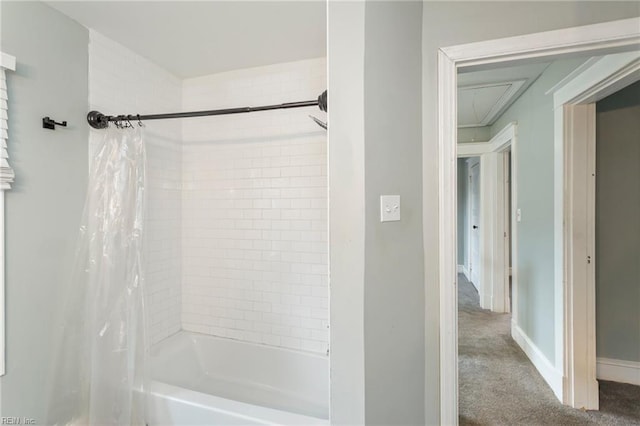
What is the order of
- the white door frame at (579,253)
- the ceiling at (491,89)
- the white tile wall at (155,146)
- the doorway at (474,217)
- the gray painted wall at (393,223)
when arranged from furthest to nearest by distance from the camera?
the doorway at (474,217) → the ceiling at (491,89) → the white door frame at (579,253) → the white tile wall at (155,146) → the gray painted wall at (393,223)

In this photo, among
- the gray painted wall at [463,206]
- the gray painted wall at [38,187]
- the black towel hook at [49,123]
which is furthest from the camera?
the gray painted wall at [463,206]

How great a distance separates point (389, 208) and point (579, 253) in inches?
65.6

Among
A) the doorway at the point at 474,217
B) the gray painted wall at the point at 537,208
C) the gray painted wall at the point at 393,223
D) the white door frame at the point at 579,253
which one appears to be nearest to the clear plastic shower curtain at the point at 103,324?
the gray painted wall at the point at 393,223

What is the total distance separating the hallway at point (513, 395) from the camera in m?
1.86

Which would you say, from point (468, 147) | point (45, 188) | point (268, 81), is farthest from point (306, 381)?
point (468, 147)

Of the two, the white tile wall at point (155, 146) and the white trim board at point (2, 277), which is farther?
the white tile wall at point (155, 146)

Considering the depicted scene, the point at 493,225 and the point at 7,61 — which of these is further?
the point at 493,225

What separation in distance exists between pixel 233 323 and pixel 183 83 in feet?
6.59

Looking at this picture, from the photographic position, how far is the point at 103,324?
158 centimetres

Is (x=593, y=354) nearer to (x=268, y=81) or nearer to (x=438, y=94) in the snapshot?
(x=438, y=94)

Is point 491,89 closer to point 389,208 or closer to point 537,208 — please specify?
point 537,208

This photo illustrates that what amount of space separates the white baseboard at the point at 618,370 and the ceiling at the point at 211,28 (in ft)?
10.4

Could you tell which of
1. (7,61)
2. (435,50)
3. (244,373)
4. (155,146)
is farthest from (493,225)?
(7,61)

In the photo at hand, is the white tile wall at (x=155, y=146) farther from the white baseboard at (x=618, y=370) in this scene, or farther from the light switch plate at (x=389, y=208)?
the white baseboard at (x=618, y=370)
